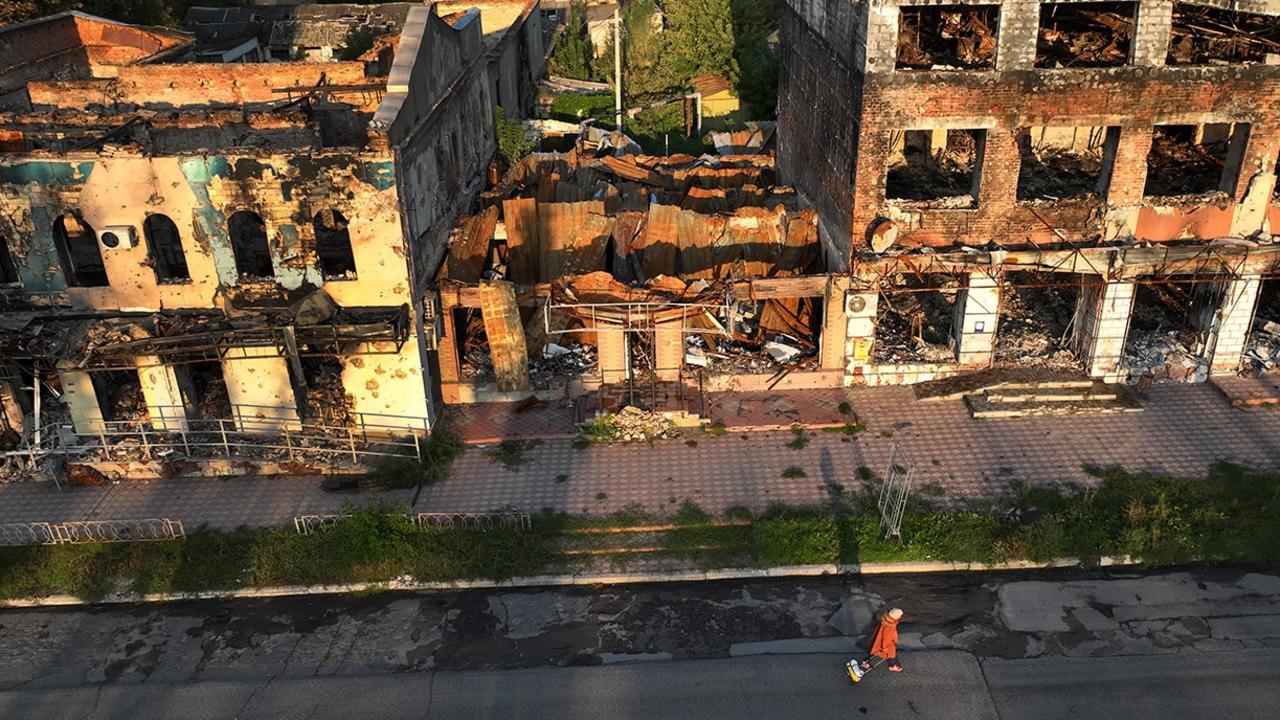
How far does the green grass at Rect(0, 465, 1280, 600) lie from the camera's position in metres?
17.5

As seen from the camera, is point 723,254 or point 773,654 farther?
point 723,254

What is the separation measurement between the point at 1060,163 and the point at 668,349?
13492mm

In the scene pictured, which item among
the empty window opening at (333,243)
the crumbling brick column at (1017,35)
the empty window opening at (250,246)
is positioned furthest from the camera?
the empty window opening at (333,243)

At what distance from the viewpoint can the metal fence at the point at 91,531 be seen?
18438 millimetres

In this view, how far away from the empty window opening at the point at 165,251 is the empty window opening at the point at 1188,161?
22.8 meters

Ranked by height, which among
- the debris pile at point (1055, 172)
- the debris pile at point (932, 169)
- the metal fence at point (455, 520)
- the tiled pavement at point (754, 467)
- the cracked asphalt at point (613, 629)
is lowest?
the cracked asphalt at point (613, 629)

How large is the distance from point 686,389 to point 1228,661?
1196cm

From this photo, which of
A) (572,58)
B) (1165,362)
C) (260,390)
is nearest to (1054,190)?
(1165,362)

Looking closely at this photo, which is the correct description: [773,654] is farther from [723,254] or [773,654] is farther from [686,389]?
[723,254]

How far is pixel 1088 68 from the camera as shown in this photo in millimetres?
19828

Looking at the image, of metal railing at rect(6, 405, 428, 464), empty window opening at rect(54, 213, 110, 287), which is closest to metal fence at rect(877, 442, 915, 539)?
metal railing at rect(6, 405, 428, 464)

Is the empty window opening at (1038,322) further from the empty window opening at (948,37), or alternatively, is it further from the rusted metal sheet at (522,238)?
the rusted metal sheet at (522,238)

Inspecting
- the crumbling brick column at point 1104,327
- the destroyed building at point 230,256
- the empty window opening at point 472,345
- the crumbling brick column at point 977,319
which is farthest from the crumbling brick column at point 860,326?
the destroyed building at point 230,256

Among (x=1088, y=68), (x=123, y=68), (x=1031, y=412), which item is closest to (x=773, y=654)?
(x=1031, y=412)
